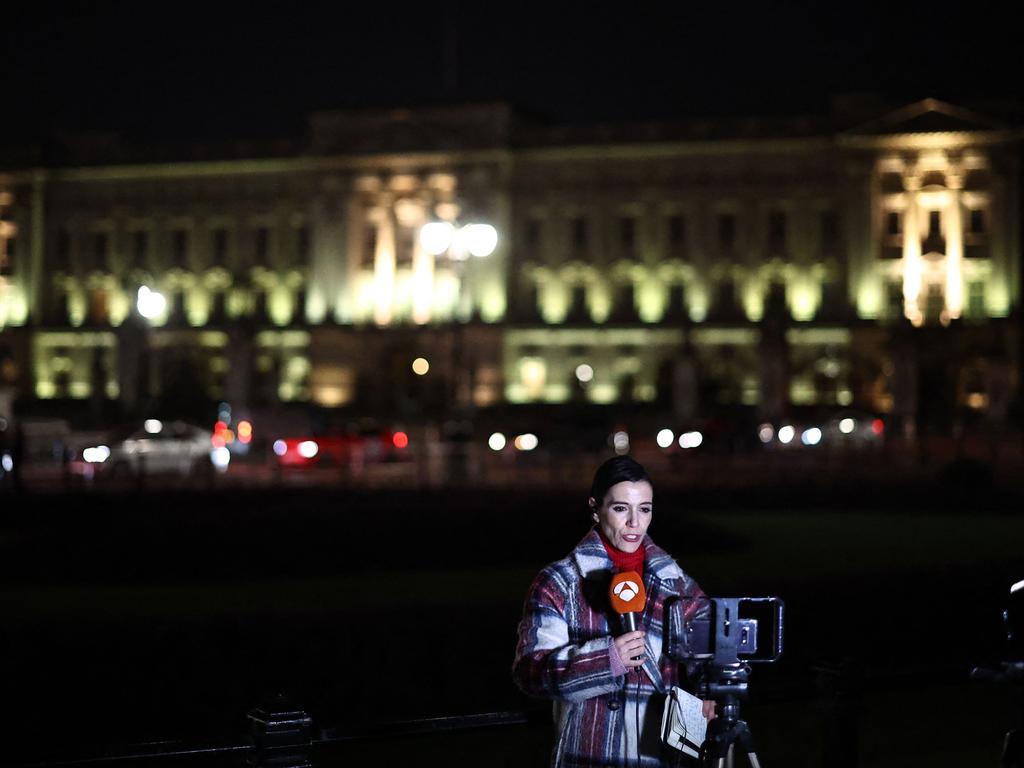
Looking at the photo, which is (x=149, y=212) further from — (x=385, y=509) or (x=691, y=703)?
(x=691, y=703)

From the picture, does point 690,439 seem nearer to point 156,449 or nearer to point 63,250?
point 156,449

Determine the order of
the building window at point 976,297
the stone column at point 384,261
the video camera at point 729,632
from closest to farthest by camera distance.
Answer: the video camera at point 729,632 < the building window at point 976,297 < the stone column at point 384,261

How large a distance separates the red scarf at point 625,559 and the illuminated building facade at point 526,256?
6692 centimetres

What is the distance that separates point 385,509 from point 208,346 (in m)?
70.0

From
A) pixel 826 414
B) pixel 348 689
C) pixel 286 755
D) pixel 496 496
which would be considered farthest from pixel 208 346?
pixel 286 755

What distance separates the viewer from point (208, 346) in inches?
3533

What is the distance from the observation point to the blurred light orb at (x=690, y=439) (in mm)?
50219

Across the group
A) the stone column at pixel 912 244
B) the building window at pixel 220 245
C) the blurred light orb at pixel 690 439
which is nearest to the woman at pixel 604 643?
the blurred light orb at pixel 690 439

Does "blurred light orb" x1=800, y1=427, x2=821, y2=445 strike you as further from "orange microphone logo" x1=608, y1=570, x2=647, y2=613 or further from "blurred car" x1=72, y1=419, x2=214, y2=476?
"orange microphone logo" x1=608, y1=570, x2=647, y2=613

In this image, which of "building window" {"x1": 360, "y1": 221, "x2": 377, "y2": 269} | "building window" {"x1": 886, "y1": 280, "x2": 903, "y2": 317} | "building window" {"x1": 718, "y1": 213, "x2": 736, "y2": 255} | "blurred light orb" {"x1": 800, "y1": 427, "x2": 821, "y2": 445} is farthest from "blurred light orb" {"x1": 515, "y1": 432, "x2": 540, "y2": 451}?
"building window" {"x1": 360, "y1": 221, "x2": 377, "y2": 269}

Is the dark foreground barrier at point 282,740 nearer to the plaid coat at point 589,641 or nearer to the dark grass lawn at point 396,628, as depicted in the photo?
the dark grass lawn at point 396,628

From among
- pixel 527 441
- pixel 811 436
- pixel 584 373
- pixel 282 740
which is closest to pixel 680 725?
pixel 282 740

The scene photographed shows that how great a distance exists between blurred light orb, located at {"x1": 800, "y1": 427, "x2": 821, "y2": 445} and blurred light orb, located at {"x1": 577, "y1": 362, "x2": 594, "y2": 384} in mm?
31521

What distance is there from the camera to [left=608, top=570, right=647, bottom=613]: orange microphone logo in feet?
18.1
